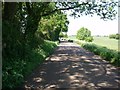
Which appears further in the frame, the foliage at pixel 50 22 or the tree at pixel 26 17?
the foliage at pixel 50 22

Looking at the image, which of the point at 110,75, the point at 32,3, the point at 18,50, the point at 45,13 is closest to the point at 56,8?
the point at 45,13

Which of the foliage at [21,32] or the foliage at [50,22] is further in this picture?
the foliage at [50,22]

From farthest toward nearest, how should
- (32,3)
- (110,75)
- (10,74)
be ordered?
(32,3) → (110,75) → (10,74)

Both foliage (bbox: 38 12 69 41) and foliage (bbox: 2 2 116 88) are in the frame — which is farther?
foliage (bbox: 38 12 69 41)

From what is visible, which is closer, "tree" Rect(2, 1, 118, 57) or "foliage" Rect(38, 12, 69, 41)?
"tree" Rect(2, 1, 118, 57)

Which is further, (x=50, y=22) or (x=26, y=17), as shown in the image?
(x=50, y=22)

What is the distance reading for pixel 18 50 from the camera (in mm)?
16188

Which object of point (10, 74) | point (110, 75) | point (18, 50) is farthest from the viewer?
point (18, 50)

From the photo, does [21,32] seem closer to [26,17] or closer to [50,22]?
[26,17]

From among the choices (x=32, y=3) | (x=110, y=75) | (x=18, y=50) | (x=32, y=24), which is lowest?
(x=110, y=75)

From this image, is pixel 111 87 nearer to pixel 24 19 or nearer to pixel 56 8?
pixel 24 19

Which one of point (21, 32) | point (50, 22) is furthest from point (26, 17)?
point (50, 22)

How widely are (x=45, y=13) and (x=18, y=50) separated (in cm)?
1341

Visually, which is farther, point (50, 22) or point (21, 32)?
point (50, 22)
